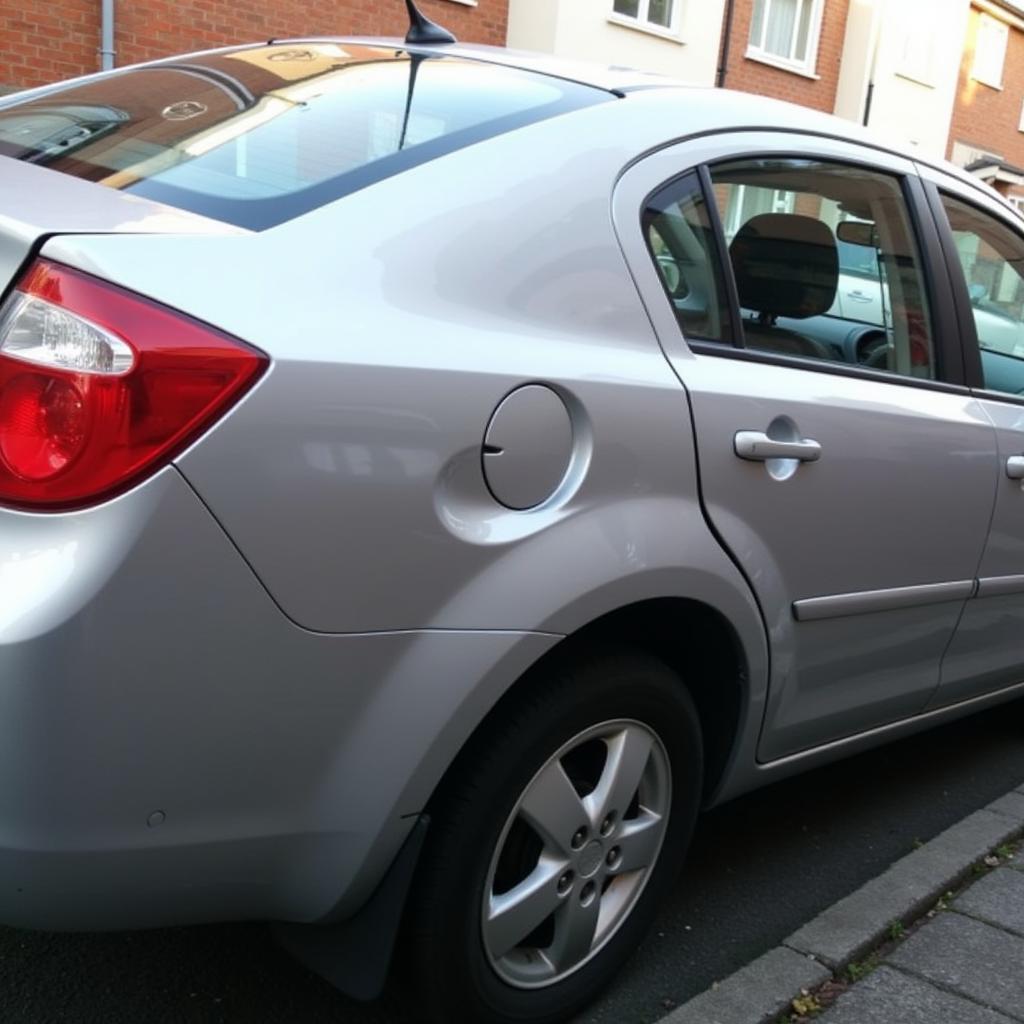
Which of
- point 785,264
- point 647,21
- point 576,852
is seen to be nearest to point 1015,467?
point 785,264

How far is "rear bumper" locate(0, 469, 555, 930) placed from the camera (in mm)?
1503

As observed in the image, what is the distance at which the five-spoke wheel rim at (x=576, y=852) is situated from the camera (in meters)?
2.06

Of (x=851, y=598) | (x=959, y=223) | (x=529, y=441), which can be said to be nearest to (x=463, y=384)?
(x=529, y=441)

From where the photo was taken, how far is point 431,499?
1748 millimetres

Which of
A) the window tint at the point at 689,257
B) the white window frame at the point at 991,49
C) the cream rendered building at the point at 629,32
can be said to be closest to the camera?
the window tint at the point at 689,257

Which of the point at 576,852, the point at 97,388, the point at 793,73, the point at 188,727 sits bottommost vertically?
the point at 576,852

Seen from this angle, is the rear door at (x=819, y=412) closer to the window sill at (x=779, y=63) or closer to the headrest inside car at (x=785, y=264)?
the headrest inside car at (x=785, y=264)

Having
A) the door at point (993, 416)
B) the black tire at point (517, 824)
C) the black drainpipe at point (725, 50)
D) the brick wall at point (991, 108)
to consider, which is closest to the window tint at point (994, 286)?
the door at point (993, 416)

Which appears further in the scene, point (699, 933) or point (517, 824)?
point (699, 933)

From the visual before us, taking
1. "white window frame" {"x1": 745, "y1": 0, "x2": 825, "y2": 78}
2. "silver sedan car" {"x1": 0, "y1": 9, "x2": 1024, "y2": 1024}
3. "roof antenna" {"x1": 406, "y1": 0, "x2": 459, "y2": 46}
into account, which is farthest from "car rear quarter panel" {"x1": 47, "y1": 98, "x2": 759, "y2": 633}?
"white window frame" {"x1": 745, "y1": 0, "x2": 825, "y2": 78}

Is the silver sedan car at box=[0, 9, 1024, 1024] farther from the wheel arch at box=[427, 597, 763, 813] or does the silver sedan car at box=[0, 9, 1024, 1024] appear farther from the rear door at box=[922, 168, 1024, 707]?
the rear door at box=[922, 168, 1024, 707]

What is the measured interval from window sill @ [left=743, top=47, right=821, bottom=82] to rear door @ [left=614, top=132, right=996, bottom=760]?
1374 centimetres

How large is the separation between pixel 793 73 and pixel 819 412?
15.6 m

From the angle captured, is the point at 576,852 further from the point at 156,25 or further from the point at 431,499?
the point at 156,25
